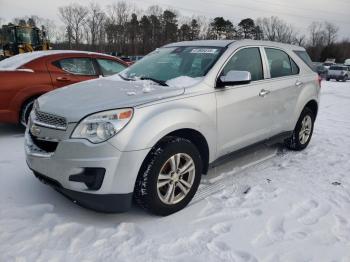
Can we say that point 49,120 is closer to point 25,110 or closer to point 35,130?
point 35,130

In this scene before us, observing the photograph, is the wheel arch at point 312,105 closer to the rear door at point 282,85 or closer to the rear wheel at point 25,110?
the rear door at point 282,85

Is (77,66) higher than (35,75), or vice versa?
(77,66)

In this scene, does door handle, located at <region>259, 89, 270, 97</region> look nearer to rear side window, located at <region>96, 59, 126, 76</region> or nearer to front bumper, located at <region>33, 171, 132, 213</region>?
front bumper, located at <region>33, 171, 132, 213</region>

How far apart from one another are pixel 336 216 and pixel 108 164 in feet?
7.39

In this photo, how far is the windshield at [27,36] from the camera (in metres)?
23.6

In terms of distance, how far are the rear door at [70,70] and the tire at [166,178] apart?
364 cm

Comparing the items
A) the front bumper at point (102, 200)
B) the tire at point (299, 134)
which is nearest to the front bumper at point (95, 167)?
the front bumper at point (102, 200)

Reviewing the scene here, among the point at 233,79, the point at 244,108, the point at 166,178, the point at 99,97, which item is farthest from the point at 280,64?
the point at 99,97

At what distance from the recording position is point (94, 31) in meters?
70.2

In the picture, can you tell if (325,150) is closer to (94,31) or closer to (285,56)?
(285,56)

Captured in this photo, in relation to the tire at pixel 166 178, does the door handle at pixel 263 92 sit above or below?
above

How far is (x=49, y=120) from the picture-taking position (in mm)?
3092

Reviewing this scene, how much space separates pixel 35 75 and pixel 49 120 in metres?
3.09

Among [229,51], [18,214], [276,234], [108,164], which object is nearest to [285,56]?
[229,51]
